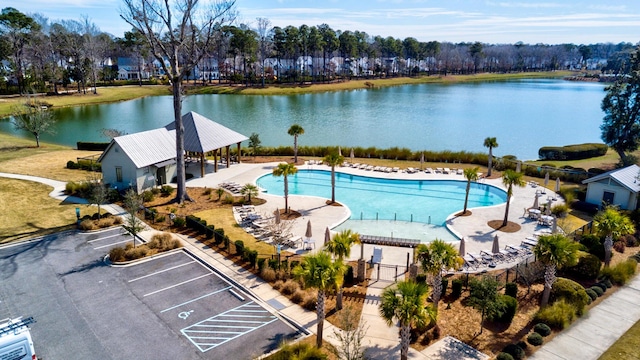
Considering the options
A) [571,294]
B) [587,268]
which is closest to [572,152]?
[587,268]

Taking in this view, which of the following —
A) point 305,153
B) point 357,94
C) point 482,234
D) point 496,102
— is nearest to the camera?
point 482,234

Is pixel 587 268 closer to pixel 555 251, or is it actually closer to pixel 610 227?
pixel 610 227

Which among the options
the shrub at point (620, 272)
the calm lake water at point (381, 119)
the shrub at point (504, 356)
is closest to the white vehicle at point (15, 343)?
the shrub at point (504, 356)

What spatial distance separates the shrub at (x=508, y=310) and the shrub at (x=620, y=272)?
7550 millimetres

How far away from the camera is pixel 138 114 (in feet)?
263

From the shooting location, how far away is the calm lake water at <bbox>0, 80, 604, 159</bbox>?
196ft

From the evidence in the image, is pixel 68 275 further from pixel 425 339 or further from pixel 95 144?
pixel 95 144

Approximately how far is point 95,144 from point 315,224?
34118 mm

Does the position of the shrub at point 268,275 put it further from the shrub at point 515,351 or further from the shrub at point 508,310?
the shrub at point 515,351

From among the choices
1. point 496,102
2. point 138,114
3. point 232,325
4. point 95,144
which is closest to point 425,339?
point 232,325

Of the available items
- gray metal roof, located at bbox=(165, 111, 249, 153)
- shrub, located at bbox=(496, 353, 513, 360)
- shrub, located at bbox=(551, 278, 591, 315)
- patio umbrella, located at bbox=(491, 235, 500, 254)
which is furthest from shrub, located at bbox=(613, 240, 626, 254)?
gray metal roof, located at bbox=(165, 111, 249, 153)

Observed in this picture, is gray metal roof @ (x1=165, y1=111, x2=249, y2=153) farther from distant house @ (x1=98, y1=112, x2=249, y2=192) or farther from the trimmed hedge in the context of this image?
the trimmed hedge

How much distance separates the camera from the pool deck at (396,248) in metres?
26.7

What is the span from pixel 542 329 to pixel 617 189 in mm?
20025
